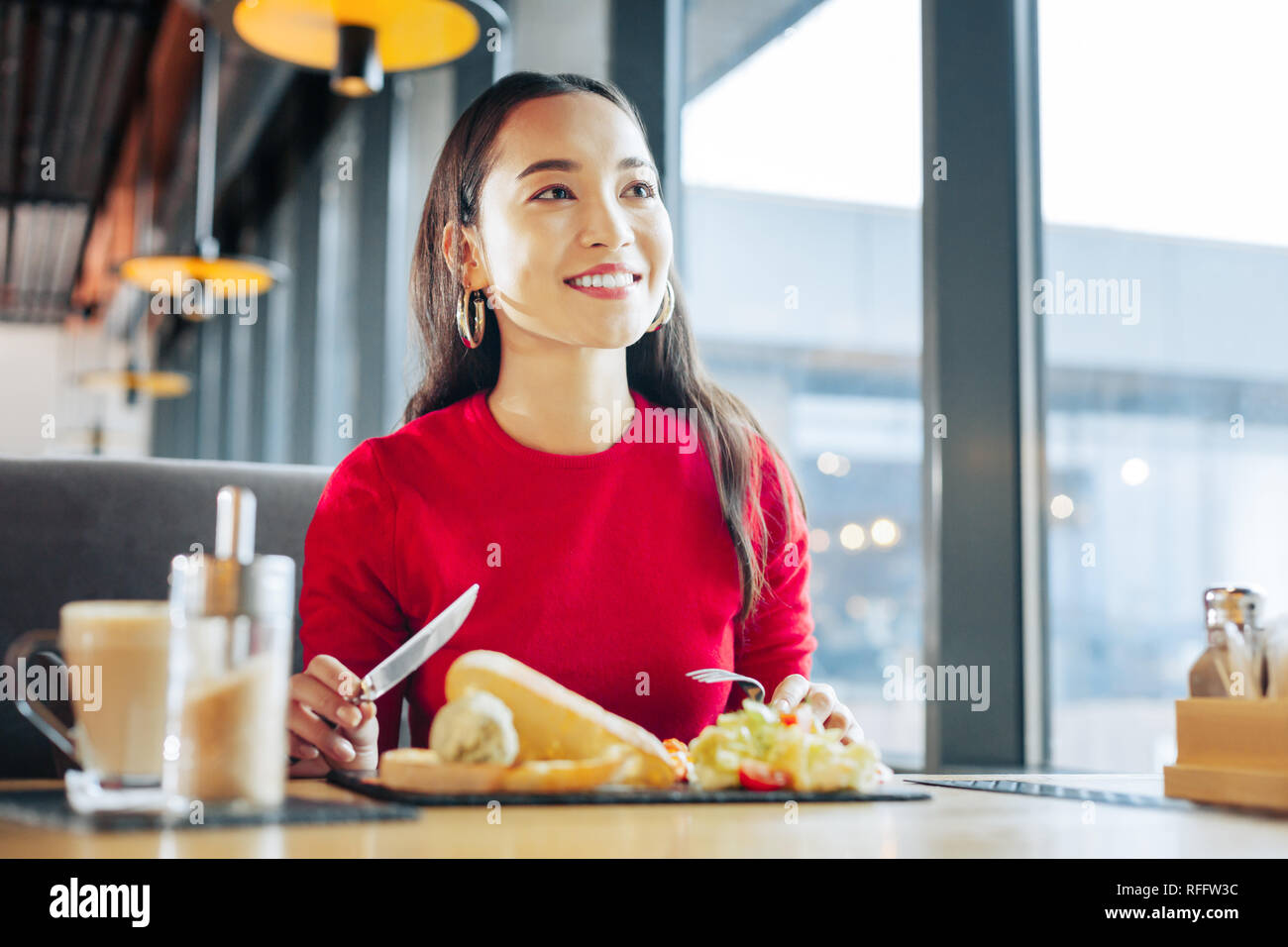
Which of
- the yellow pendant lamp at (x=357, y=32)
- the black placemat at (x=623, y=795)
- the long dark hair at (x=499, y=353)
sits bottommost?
the black placemat at (x=623, y=795)

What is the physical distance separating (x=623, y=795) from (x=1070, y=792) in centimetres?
36

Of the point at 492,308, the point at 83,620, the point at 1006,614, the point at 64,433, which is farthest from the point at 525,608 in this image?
the point at 64,433

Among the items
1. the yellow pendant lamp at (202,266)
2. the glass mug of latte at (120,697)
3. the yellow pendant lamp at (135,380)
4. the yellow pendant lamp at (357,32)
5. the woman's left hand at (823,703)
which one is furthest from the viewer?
the yellow pendant lamp at (135,380)

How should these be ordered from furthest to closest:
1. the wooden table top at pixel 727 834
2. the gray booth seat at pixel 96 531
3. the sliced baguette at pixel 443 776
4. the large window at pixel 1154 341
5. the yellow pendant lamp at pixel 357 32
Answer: the yellow pendant lamp at pixel 357 32
the large window at pixel 1154 341
the gray booth seat at pixel 96 531
the sliced baguette at pixel 443 776
the wooden table top at pixel 727 834

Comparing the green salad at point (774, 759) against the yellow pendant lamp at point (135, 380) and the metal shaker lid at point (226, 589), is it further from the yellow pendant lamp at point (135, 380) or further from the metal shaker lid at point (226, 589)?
the yellow pendant lamp at point (135, 380)

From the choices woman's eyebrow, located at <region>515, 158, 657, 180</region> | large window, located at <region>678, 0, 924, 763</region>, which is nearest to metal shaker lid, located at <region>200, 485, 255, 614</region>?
woman's eyebrow, located at <region>515, 158, 657, 180</region>

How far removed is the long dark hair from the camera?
54.9 inches

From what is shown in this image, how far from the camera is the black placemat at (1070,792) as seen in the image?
3.13ft

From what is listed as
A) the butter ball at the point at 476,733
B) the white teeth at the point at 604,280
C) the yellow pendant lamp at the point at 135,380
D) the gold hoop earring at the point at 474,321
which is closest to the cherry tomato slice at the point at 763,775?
the butter ball at the point at 476,733

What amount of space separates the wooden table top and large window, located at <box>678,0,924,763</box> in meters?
1.36

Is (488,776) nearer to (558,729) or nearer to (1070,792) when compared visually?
(558,729)

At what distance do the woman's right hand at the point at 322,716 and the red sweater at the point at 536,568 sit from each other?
24 cm

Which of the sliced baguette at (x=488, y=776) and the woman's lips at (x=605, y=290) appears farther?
the woman's lips at (x=605, y=290)

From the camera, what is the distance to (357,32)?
226 cm
